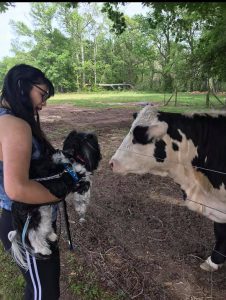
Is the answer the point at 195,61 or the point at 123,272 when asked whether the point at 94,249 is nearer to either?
the point at 123,272

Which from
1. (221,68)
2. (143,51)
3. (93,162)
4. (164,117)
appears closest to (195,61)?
(221,68)

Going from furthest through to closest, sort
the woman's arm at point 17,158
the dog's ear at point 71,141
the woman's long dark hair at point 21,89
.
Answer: the dog's ear at point 71,141 → the woman's long dark hair at point 21,89 → the woman's arm at point 17,158

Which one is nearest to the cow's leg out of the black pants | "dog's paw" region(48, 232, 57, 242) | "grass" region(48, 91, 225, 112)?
the black pants

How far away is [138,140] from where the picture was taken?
296cm

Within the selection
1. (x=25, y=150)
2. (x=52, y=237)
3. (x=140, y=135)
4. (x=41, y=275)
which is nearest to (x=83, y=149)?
(x=25, y=150)

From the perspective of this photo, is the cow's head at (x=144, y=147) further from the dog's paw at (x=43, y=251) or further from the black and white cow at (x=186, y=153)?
the dog's paw at (x=43, y=251)

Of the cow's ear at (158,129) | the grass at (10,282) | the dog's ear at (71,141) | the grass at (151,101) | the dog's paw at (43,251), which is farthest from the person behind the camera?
the grass at (151,101)

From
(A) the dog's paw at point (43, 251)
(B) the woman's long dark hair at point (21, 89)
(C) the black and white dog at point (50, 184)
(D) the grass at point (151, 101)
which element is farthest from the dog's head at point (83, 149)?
(D) the grass at point (151, 101)

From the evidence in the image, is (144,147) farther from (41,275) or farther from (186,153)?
(41,275)

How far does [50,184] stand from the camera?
1.87 meters

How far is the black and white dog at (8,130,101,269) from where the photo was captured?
6.27ft

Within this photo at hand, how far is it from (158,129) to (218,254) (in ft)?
4.28

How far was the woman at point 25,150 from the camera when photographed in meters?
1.67

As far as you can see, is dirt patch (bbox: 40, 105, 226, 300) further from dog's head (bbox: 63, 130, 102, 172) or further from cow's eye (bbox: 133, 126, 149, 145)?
dog's head (bbox: 63, 130, 102, 172)
